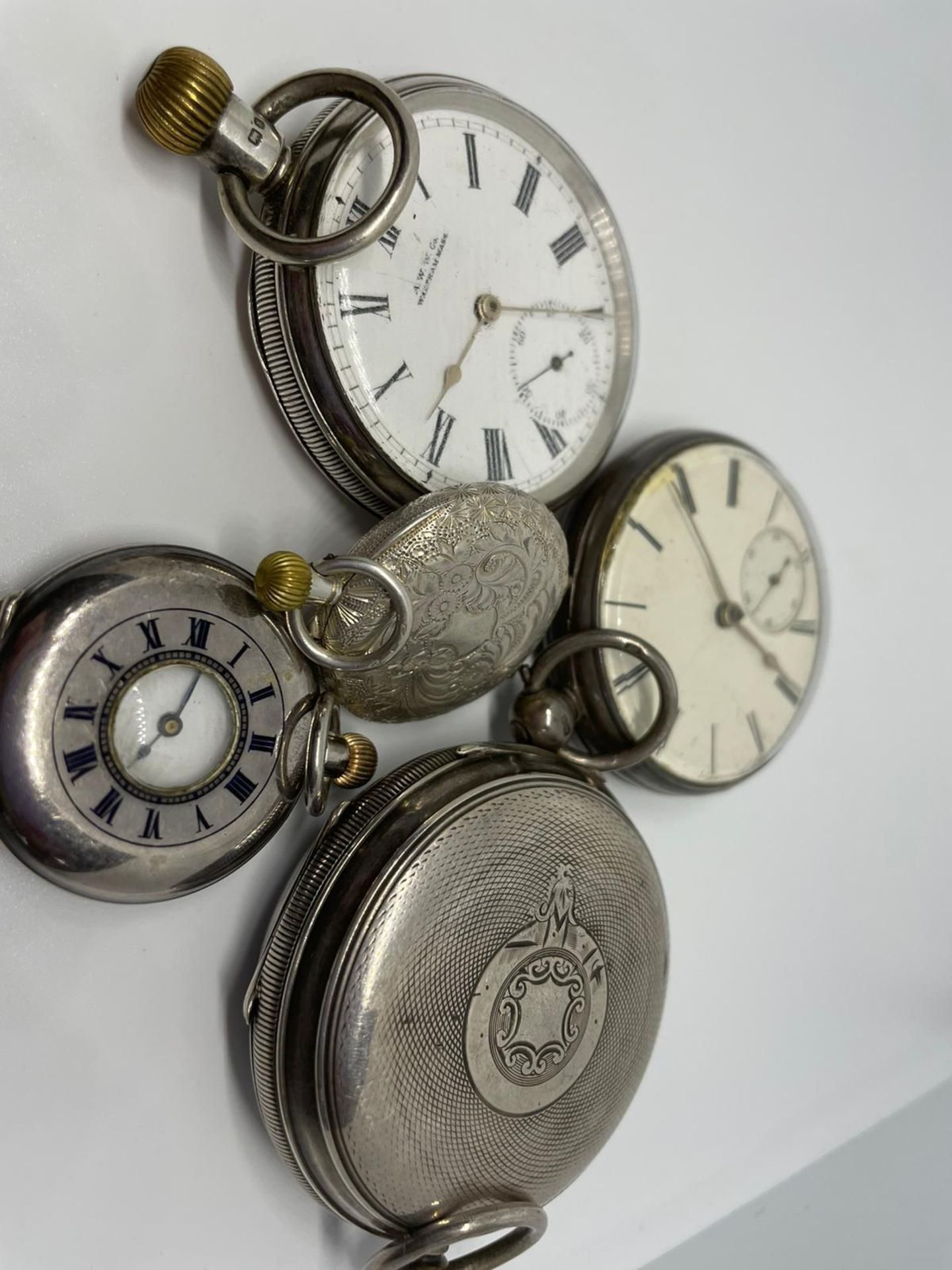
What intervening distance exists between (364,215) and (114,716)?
1.07 feet

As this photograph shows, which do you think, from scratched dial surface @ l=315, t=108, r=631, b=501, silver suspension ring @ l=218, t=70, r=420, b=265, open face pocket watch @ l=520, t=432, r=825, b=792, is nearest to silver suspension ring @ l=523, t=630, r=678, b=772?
open face pocket watch @ l=520, t=432, r=825, b=792

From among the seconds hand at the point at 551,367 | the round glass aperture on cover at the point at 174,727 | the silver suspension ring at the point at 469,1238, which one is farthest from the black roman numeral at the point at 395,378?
the silver suspension ring at the point at 469,1238

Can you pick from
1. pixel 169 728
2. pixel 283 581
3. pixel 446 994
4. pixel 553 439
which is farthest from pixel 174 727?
pixel 553 439

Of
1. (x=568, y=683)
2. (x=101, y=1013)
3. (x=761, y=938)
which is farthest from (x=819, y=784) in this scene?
(x=101, y=1013)

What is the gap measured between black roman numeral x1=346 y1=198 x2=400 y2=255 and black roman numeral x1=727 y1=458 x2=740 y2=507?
1.28 ft

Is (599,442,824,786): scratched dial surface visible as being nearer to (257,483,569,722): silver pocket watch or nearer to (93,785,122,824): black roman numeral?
(257,483,569,722): silver pocket watch

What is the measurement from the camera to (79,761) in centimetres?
57

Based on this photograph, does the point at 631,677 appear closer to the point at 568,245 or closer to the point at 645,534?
the point at 645,534

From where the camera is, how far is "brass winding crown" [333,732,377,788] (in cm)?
67

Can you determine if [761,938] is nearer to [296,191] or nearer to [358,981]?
[358,981]

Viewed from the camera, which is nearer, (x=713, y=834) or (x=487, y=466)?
(x=487, y=466)

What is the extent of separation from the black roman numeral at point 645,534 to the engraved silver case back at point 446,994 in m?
0.21

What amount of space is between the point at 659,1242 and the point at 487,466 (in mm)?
788

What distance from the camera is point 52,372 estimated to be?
23.8 inches
